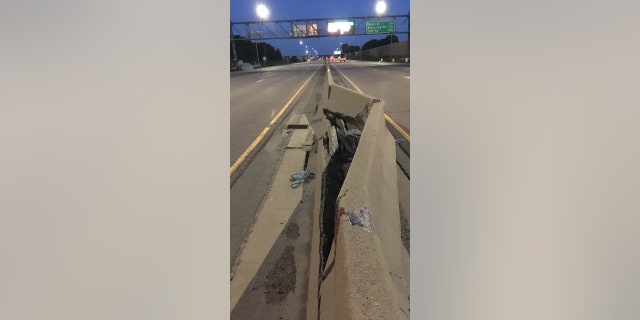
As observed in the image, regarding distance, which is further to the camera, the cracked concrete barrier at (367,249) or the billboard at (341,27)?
the billboard at (341,27)

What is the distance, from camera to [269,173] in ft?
8.54

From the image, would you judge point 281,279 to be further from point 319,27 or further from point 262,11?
point 319,27

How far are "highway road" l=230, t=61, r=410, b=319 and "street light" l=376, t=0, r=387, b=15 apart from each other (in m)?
0.37

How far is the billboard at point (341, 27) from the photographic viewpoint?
8.46 feet

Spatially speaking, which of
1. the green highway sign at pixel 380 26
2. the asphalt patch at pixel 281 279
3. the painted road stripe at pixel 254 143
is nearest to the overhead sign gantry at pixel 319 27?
the green highway sign at pixel 380 26

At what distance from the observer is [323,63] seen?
10.8 feet

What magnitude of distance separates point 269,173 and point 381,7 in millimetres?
1318

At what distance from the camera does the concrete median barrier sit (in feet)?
3.51

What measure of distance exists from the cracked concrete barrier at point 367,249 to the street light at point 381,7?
727 millimetres

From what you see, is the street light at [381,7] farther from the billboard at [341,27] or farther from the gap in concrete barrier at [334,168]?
the gap in concrete barrier at [334,168]

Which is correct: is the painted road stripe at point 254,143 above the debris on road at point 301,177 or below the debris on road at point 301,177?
above

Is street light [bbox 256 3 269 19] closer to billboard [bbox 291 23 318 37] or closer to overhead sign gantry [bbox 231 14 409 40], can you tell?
overhead sign gantry [bbox 231 14 409 40]

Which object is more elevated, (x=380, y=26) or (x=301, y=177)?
(x=380, y=26)

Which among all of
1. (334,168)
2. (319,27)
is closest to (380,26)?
(319,27)
